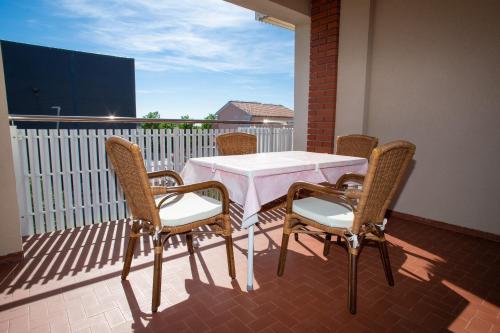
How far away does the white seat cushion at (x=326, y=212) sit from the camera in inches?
72.4

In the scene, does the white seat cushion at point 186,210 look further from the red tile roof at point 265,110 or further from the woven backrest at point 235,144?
the red tile roof at point 265,110

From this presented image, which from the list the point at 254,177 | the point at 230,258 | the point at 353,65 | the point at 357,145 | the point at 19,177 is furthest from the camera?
the point at 353,65

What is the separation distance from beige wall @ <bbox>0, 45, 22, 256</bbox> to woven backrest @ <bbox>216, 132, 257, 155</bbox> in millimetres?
1810

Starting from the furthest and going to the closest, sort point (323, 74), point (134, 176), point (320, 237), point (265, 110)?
point (265, 110), point (323, 74), point (320, 237), point (134, 176)

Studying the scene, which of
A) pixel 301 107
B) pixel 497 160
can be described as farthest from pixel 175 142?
pixel 497 160

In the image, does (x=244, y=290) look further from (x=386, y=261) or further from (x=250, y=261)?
(x=386, y=261)

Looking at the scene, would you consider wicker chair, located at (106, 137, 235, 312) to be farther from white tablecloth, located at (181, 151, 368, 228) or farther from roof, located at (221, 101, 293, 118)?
roof, located at (221, 101, 293, 118)

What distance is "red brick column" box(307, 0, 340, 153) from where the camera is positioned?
406 centimetres

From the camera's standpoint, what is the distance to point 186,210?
1.94 meters

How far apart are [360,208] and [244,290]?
981mm

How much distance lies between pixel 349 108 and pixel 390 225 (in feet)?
5.42

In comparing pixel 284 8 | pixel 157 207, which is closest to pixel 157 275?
pixel 157 207

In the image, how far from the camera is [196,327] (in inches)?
63.2

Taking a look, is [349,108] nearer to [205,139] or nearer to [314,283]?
[205,139]
